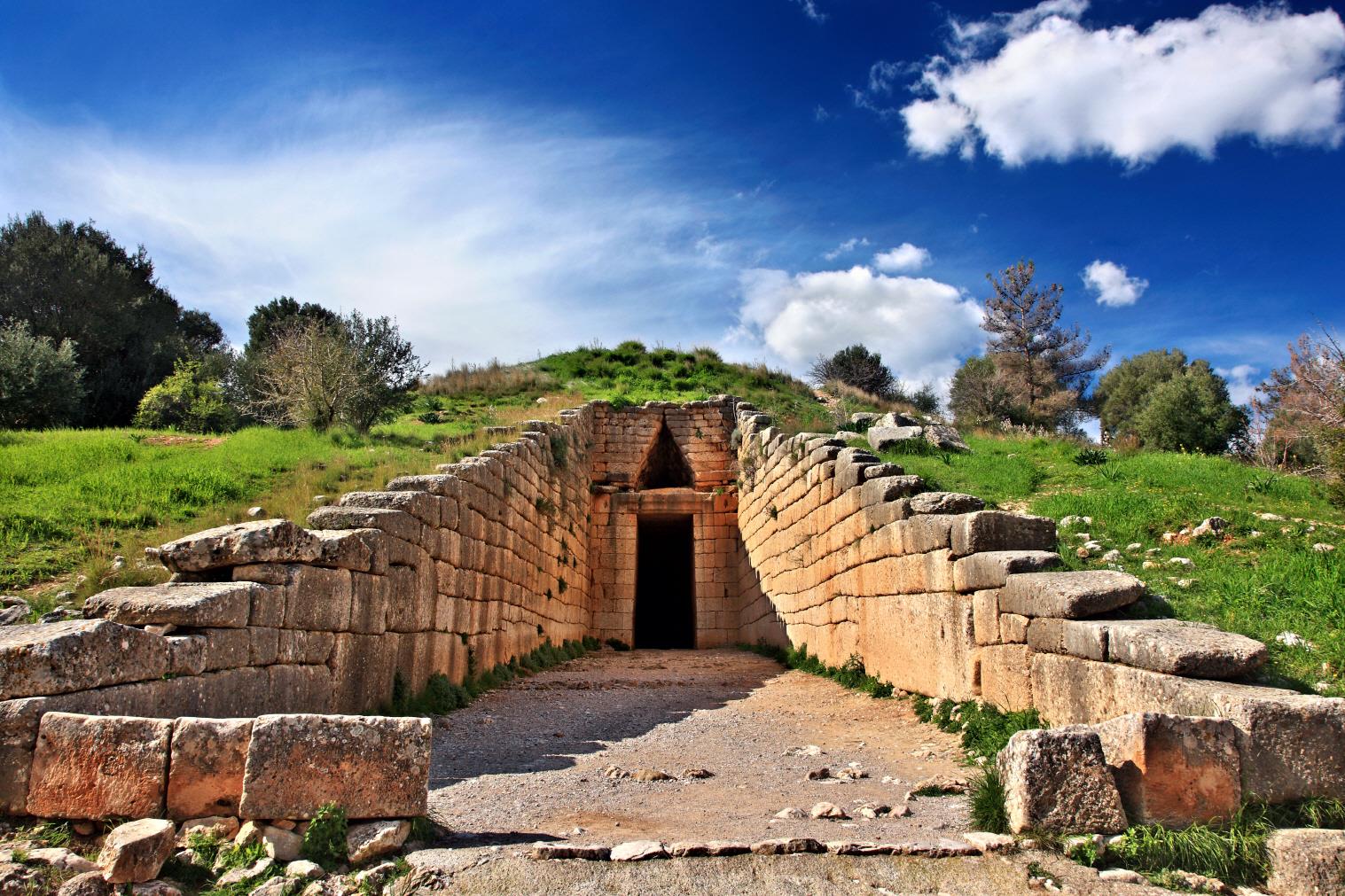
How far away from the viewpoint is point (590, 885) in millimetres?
3420

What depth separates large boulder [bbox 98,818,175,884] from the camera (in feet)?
11.0

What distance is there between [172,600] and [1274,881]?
5838 millimetres

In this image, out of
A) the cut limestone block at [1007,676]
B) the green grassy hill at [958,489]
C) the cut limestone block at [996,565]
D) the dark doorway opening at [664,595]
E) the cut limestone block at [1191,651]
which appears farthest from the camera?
the dark doorway opening at [664,595]

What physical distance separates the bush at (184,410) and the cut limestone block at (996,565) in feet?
52.9

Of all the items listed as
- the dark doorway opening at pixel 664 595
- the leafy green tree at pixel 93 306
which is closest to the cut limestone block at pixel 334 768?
the dark doorway opening at pixel 664 595

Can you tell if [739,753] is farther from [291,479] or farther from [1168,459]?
[1168,459]

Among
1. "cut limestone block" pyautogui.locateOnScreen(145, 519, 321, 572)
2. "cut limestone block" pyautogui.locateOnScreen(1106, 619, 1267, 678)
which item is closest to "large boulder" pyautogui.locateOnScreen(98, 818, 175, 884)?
"cut limestone block" pyautogui.locateOnScreen(145, 519, 321, 572)

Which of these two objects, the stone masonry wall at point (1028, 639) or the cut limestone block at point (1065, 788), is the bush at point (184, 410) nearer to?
the stone masonry wall at point (1028, 639)

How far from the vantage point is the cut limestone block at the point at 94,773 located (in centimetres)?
379

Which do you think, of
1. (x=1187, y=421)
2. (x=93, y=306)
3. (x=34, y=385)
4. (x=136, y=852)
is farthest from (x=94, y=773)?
(x=93, y=306)

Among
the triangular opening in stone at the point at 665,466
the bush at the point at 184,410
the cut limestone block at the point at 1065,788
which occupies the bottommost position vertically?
the cut limestone block at the point at 1065,788

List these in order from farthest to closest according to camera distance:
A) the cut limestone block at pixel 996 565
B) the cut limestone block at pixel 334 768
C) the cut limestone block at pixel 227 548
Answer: the cut limestone block at pixel 996 565
the cut limestone block at pixel 227 548
the cut limestone block at pixel 334 768

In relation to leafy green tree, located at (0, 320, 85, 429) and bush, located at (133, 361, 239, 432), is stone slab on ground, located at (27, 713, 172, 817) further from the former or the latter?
bush, located at (133, 361, 239, 432)

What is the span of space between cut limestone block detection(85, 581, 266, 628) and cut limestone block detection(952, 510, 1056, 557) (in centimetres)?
540
